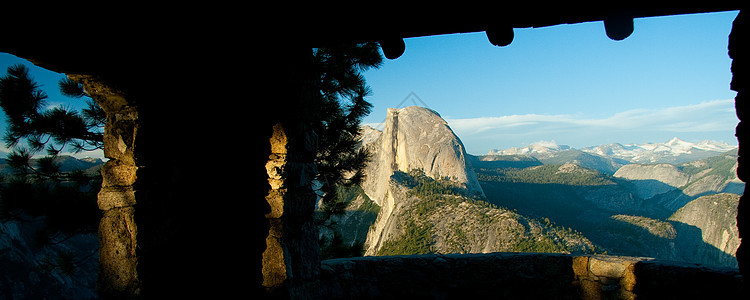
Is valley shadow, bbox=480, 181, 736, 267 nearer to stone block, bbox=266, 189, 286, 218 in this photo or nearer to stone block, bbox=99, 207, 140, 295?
stone block, bbox=266, 189, 286, 218

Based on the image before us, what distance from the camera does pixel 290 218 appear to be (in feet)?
11.6

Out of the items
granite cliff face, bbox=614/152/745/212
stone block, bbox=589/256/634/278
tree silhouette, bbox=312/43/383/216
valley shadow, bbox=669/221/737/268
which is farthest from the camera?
granite cliff face, bbox=614/152/745/212

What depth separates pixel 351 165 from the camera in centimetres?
786

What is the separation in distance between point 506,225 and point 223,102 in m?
41.0

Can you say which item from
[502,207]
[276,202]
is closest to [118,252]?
[276,202]

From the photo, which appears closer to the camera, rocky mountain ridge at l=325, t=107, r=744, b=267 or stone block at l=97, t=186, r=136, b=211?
stone block at l=97, t=186, r=136, b=211

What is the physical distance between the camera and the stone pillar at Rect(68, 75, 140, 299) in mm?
2584

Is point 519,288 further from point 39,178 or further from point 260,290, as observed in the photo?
point 39,178

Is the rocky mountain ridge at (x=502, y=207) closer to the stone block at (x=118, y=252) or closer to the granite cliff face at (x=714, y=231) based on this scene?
the granite cliff face at (x=714, y=231)

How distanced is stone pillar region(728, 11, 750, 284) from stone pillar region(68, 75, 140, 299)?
3970mm

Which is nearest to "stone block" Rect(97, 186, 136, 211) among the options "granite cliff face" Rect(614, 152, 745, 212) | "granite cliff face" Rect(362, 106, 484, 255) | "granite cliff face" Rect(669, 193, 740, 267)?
"granite cliff face" Rect(362, 106, 484, 255)

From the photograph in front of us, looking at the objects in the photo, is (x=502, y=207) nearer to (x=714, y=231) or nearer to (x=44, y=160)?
(x=714, y=231)

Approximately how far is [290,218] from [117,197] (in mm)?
1487

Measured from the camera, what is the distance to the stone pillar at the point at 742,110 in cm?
187
